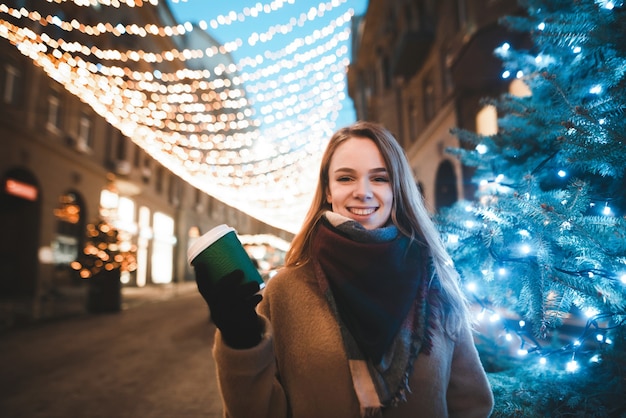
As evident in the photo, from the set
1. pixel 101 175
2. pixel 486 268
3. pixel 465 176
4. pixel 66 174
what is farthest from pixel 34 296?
pixel 486 268

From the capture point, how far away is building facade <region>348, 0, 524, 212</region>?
9461 millimetres

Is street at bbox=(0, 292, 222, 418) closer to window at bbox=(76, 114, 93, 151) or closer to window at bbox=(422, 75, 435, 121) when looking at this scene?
window at bbox=(76, 114, 93, 151)

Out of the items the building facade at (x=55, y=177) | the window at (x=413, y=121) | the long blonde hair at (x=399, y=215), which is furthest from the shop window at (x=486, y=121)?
the building facade at (x=55, y=177)

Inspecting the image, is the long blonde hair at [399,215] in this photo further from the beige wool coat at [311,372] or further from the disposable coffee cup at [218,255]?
the disposable coffee cup at [218,255]

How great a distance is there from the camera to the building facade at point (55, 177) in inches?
484

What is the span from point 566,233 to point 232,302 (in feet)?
4.93

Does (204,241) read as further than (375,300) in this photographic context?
No

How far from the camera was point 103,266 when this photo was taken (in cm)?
1152

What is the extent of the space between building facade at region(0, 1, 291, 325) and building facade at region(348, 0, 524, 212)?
375 inches

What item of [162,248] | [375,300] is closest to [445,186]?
[375,300]

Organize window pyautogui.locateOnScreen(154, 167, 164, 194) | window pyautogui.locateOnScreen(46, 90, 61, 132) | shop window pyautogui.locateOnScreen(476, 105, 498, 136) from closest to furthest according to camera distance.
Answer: shop window pyautogui.locateOnScreen(476, 105, 498, 136) → window pyautogui.locateOnScreen(46, 90, 61, 132) → window pyautogui.locateOnScreen(154, 167, 164, 194)

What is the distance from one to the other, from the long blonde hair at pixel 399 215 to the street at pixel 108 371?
11.0 feet

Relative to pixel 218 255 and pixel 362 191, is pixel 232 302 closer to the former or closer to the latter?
pixel 218 255

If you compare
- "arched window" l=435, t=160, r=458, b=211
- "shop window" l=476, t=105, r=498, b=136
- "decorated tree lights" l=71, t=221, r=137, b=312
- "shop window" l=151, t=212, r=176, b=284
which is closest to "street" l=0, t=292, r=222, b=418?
"decorated tree lights" l=71, t=221, r=137, b=312
